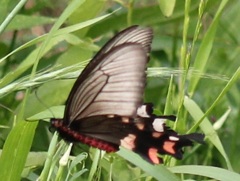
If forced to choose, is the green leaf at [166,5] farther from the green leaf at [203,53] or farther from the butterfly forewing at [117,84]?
the butterfly forewing at [117,84]

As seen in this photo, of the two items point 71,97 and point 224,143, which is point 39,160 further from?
point 224,143

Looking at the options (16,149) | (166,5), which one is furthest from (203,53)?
(16,149)

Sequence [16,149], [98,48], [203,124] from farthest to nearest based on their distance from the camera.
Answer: [98,48]
[203,124]
[16,149]

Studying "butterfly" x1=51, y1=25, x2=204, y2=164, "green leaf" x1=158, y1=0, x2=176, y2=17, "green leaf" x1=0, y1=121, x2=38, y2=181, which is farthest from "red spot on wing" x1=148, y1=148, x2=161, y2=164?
"green leaf" x1=158, y1=0, x2=176, y2=17

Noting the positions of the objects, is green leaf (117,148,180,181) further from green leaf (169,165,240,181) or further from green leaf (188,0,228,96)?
green leaf (188,0,228,96)

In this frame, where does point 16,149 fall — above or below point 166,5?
below

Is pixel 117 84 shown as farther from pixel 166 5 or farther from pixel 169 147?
pixel 166 5
